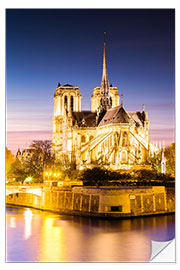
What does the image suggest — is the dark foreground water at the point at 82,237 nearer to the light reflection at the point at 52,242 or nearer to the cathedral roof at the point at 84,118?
→ the light reflection at the point at 52,242

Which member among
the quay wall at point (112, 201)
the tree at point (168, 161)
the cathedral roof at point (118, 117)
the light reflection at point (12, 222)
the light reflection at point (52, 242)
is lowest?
the light reflection at point (52, 242)

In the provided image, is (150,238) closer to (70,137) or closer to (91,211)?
(91,211)

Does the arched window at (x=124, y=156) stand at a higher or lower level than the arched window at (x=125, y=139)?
lower

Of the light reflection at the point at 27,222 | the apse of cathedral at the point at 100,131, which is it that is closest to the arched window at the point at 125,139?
the apse of cathedral at the point at 100,131

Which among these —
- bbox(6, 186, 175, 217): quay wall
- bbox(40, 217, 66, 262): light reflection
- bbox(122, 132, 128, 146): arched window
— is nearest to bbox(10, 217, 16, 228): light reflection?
bbox(40, 217, 66, 262): light reflection

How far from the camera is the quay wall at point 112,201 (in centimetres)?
1531

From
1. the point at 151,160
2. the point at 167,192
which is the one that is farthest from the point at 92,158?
the point at 167,192

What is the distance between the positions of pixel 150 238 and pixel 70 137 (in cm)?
2186

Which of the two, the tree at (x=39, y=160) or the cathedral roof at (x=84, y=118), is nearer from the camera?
the tree at (x=39, y=160)

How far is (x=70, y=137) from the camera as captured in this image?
113ft

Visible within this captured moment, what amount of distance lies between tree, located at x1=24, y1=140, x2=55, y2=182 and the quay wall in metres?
5.58

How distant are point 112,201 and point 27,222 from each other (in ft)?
9.00

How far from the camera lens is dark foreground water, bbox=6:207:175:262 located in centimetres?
1123

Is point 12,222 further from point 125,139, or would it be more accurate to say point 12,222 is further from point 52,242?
point 125,139
